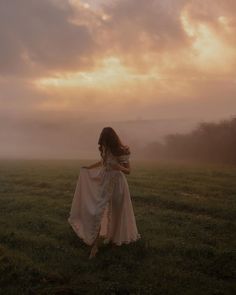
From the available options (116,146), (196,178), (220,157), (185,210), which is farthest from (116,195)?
(220,157)

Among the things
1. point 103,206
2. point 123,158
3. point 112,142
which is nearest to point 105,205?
point 103,206

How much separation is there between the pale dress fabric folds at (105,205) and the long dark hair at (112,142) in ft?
0.69

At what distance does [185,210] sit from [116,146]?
975 centimetres

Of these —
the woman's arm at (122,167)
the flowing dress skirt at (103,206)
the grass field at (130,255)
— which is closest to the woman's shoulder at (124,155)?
the woman's arm at (122,167)

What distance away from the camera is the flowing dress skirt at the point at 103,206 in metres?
11.7

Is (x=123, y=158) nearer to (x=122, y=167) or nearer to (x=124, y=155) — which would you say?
(x=124, y=155)

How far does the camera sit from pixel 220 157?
233 ft

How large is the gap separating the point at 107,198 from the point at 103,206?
26cm

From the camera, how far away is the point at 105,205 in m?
11.7

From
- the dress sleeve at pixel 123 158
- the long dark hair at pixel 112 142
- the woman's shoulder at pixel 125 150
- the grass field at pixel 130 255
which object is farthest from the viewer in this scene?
the dress sleeve at pixel 123 158

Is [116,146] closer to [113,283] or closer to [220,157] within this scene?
[113,283]

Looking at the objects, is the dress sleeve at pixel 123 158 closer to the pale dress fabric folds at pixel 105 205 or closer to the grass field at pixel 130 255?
the pale dress fabric folds at pixel 105 205

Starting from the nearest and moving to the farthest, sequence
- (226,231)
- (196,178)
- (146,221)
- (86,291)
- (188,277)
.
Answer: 1. (86,291)
2. (188,277)
3. (226,231)
4. (146,221)
5. (196,178)

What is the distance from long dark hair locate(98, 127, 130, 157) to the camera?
37.2 ft
